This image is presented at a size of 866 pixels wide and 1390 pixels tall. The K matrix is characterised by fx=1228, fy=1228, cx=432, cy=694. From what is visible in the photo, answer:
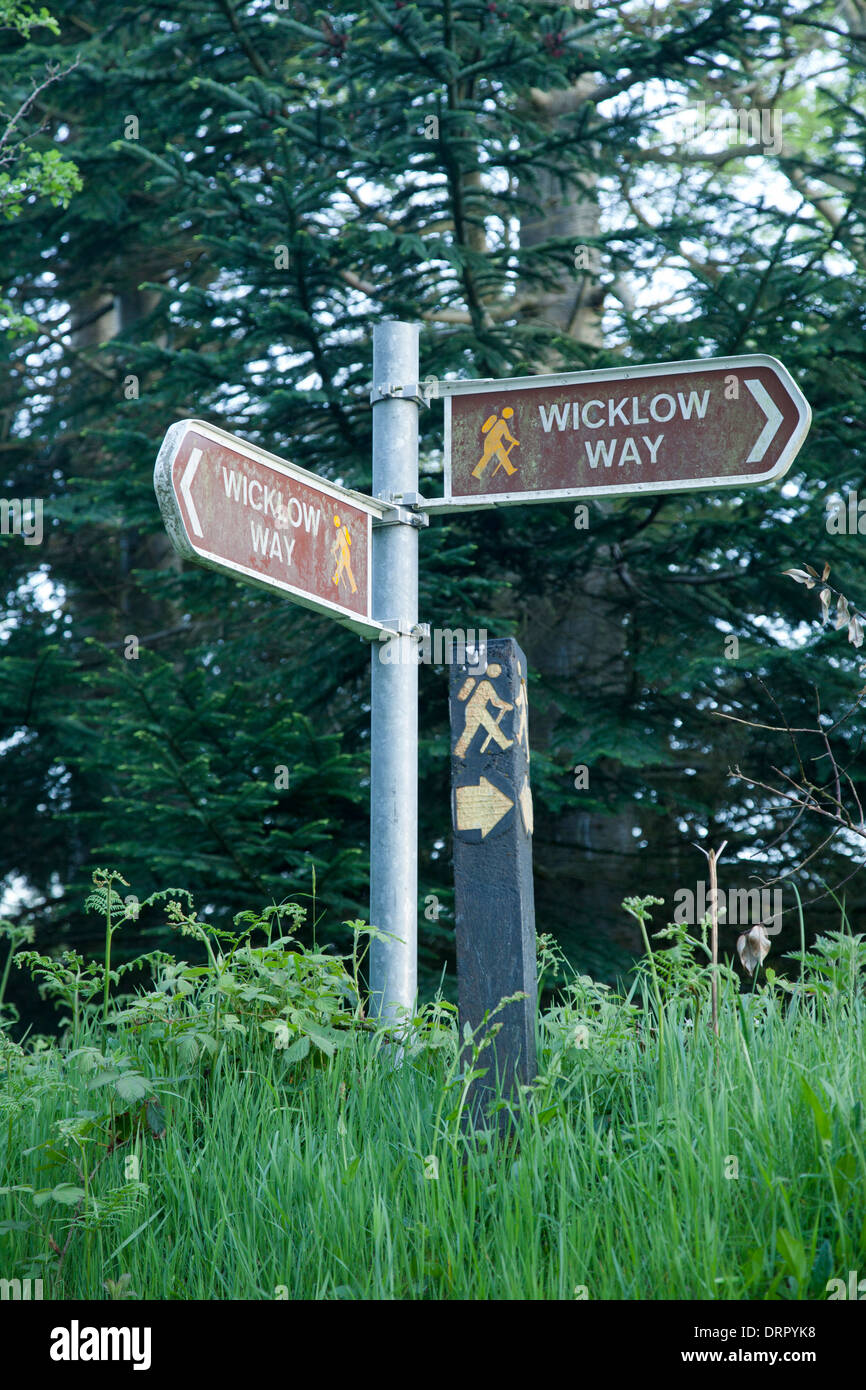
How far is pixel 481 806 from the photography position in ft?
10.8

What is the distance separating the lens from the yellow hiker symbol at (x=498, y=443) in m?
4.08

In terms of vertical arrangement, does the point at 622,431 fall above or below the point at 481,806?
above

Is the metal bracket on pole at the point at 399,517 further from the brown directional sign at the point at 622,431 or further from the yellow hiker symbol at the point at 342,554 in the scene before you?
the yellow hiker symbol at the point at 342,554

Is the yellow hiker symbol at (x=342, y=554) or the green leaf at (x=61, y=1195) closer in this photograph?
the green leaf at (x=61, y=1195)

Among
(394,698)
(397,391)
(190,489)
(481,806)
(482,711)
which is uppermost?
(397,391)

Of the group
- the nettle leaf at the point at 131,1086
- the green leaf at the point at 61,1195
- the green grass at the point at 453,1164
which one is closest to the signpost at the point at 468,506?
the green grass at the point at 453,1164

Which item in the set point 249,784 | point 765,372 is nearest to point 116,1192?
point 765,372

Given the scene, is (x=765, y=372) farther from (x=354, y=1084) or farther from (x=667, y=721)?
(x=667, y=721)

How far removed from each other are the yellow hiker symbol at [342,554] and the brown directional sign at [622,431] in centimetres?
43

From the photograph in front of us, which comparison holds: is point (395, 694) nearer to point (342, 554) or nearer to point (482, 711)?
point (342, 554)

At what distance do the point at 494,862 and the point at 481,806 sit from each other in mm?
155

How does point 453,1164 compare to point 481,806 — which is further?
point 481,806
